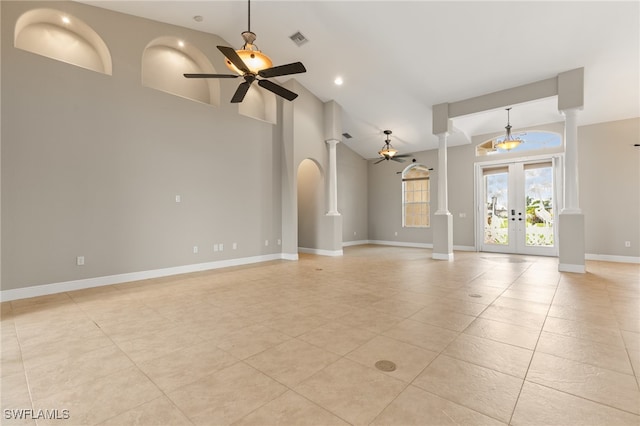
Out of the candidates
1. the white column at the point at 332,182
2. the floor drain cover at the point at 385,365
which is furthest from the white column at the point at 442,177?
the floor drain cover at the point at 385,365

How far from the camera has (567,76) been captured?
5.40 m

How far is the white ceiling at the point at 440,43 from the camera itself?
4488 millimetres

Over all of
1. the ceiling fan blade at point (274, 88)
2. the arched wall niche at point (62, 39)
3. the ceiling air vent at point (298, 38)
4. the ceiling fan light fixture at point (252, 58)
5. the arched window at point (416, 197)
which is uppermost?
the ceiling air vent at point (298, 38)

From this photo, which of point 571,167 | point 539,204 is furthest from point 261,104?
point 539,204

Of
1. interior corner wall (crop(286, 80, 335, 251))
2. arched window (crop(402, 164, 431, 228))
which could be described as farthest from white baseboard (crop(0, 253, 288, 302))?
arched window (crop(402, 164, 431, 228))

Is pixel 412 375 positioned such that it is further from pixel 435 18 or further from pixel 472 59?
pixel 472 59

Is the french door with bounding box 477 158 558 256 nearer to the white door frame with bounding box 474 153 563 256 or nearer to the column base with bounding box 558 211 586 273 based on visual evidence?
the white door frame with bounding box 474 153 563 256

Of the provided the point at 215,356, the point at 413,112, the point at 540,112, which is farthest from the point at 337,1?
the point at 540,112

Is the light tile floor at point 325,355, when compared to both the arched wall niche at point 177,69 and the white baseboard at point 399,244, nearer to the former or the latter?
the arched wall niche at point 177,69

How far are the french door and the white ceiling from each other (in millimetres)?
1569

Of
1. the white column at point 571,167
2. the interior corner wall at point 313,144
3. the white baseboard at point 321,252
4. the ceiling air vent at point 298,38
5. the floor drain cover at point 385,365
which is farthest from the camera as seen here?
the white baseboard at point 321,252

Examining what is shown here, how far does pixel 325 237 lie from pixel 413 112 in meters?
4.24

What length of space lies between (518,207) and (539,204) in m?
0.49

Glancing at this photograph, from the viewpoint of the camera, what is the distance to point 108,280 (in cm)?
461
